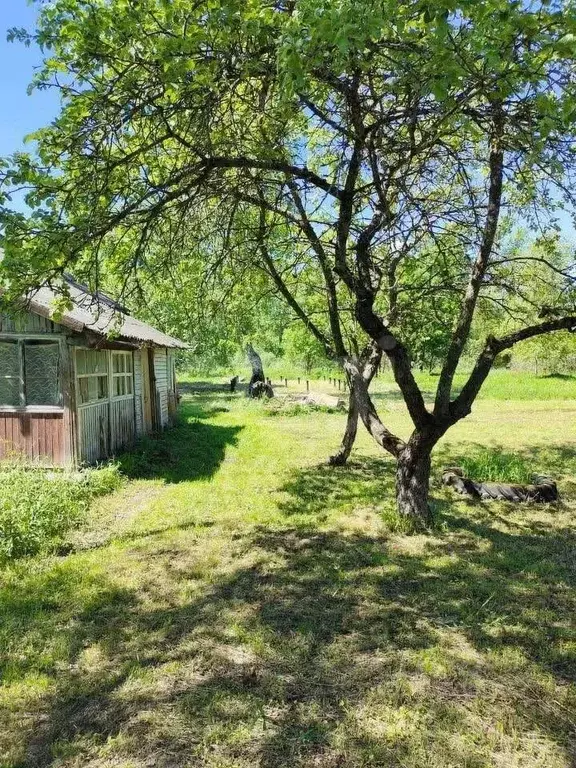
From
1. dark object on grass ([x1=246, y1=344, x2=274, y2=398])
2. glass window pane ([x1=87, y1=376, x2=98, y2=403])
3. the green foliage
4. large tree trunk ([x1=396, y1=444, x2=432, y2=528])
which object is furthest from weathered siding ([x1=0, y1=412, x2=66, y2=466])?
dark object on grass ([x1=246, y1=344, x2=274, y2=398])

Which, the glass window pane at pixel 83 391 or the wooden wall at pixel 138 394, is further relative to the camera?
the wooden wall at pixel 138 394

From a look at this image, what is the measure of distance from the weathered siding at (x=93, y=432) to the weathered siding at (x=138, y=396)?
89.8 inches

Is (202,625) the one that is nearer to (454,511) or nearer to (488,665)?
(488,665)

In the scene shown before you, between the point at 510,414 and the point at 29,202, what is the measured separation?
19.1 m

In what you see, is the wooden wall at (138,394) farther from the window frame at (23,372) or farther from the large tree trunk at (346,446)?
the large tree trunk at (346,446)

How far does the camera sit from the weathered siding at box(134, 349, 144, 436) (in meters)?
13.9

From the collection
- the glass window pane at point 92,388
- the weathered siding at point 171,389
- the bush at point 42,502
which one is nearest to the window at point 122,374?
the glass window pane at point 92,388

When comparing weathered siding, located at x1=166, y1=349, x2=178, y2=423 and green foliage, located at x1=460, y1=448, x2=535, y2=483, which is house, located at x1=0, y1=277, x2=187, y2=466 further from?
weathered siding, located at x1=166, y1=349, x2=178, y2=423

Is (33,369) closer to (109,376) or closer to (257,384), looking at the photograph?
(109,376)

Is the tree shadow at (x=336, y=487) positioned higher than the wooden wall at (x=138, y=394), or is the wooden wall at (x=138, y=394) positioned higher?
A: the wooden wall at (x=138, y=394)

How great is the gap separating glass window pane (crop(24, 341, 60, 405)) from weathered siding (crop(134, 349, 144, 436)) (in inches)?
160

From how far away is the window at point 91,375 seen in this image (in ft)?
33.6

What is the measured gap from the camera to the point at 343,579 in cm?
520

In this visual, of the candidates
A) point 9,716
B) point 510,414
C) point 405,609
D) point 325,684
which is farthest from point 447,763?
point 510,414
